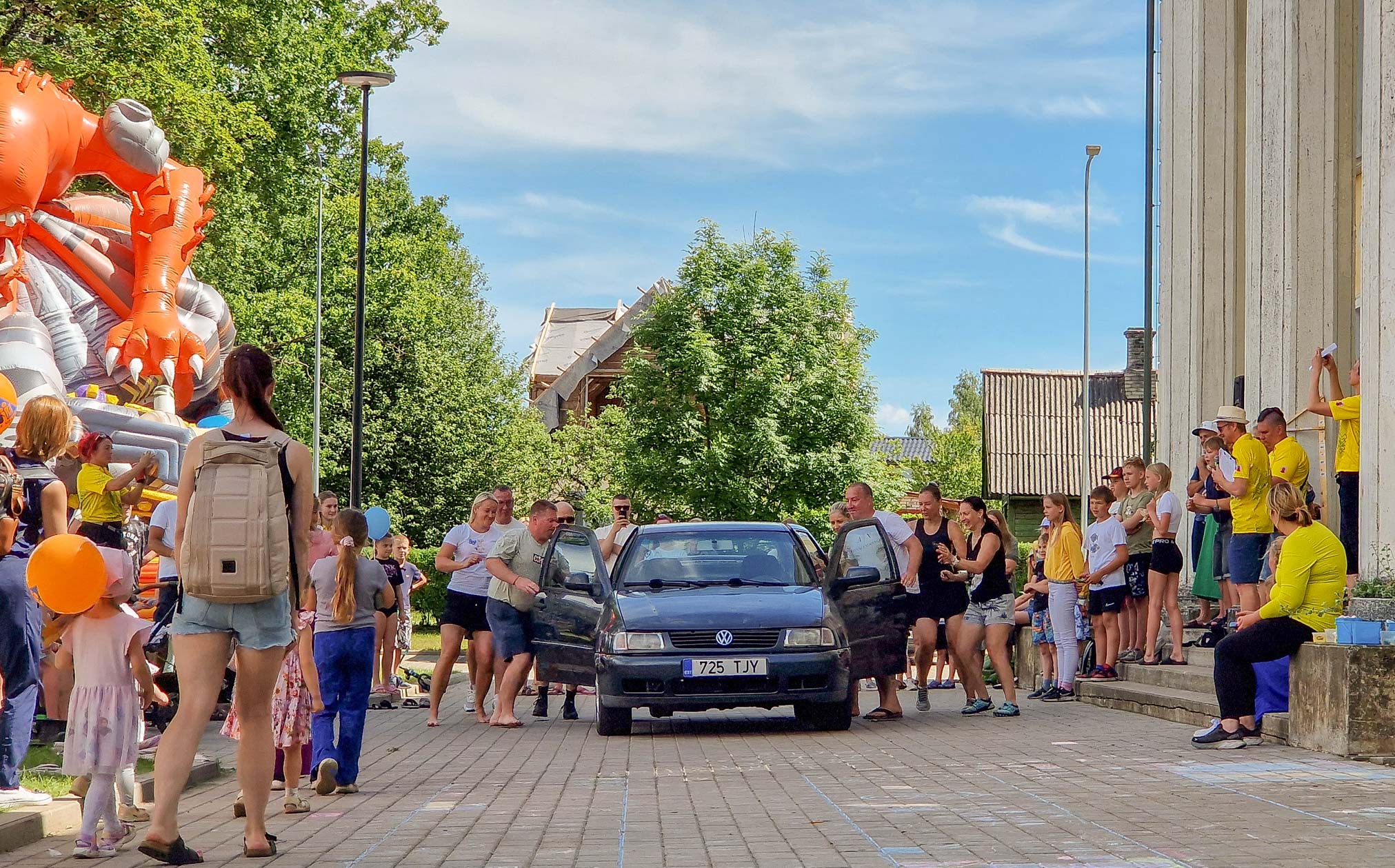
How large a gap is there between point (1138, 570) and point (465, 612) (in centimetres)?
631

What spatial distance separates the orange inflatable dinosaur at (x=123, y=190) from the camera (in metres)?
23.0

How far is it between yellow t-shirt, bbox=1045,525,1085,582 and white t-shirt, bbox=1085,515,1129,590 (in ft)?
0.38

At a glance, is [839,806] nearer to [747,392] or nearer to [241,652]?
[241,652]

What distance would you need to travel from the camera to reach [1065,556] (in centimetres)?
1670

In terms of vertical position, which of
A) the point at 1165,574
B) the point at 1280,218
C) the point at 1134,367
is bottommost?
the point at 1165,574

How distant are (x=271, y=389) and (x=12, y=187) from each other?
55.2 ft

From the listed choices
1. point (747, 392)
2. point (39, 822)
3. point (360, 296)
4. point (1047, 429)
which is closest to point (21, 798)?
point (39, 822)

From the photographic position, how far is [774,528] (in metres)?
15.6

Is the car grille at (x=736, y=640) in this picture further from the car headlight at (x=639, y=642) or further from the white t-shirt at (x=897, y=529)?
the white t-shirt at (x=897, y=529)

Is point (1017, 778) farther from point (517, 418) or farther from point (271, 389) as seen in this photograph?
point (517, 418)

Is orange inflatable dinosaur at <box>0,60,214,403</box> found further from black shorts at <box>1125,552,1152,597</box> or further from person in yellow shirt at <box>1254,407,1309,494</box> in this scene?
person in yellow shirt at <box>1254,407,1309,494</box>

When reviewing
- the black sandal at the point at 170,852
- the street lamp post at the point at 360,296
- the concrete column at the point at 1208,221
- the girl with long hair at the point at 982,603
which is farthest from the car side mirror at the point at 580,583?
the street lamp post at the point at 360,296

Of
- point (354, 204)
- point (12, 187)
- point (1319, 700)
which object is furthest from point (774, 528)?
point (354, 204)

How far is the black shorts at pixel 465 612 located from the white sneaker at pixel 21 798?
7.70 meters
